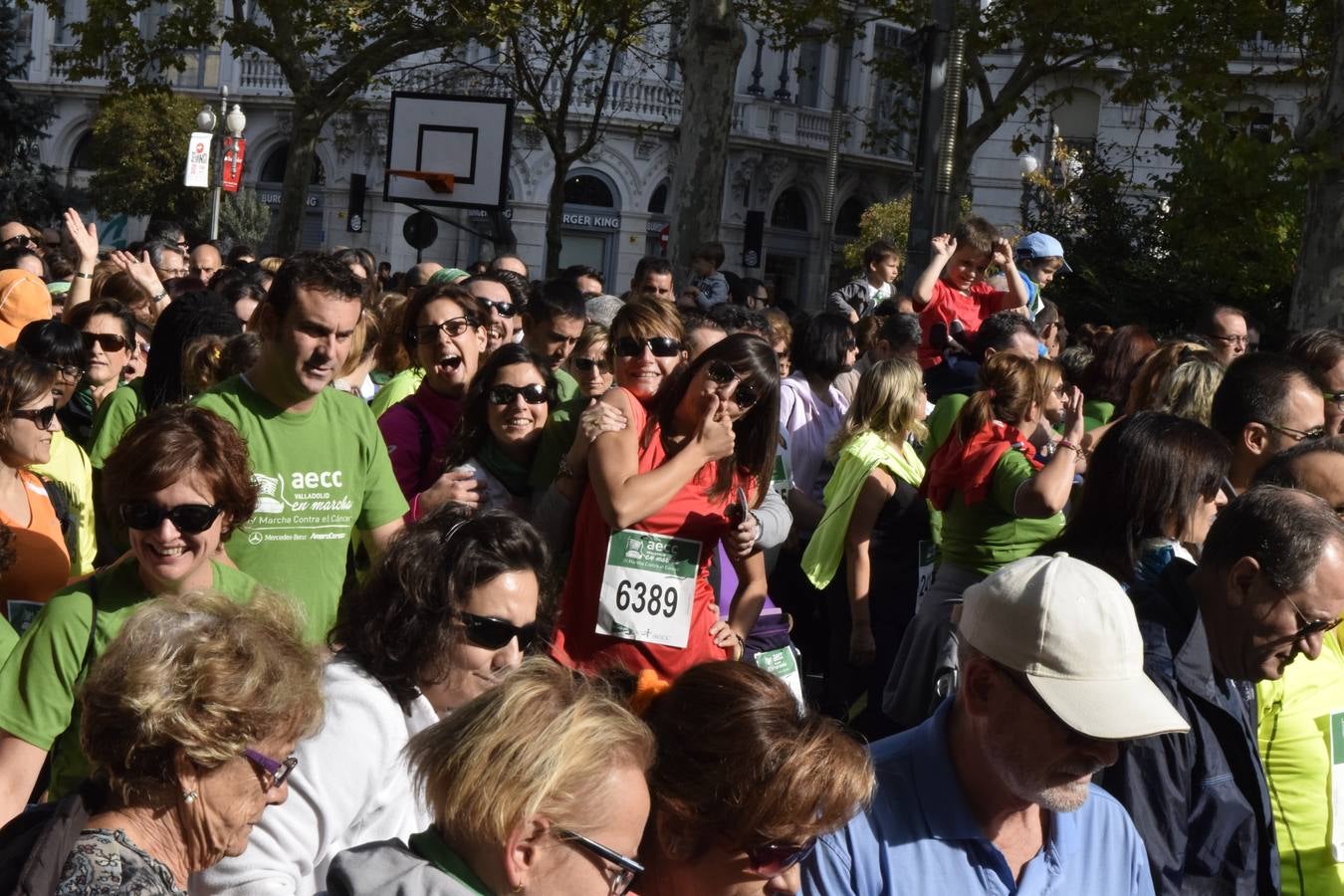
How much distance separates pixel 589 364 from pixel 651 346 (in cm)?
80

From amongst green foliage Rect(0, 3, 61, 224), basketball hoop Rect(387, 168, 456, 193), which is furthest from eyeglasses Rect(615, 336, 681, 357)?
green foliage Rect(0, 3, 61, 224)

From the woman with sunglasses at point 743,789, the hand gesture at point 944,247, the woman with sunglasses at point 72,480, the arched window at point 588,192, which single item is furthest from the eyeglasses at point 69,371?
the arched window at point 588,192

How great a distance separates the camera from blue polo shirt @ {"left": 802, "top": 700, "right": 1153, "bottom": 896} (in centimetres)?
284

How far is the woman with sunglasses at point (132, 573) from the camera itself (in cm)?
328

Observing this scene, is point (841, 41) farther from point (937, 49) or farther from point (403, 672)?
point (403, 672)

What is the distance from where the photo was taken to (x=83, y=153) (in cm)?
5112

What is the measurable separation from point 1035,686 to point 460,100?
44.1 feet

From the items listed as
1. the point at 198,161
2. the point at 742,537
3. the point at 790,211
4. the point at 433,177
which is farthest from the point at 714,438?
the point at 790,211

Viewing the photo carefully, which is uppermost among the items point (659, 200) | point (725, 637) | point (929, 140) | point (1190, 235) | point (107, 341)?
point (659, 200)

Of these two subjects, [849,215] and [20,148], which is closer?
[20,148]

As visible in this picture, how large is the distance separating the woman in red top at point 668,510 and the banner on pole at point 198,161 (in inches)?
1028

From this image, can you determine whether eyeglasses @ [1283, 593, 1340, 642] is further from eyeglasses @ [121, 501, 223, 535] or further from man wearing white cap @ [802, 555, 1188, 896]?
eyeglasses @ [121, 501, 223, 535]

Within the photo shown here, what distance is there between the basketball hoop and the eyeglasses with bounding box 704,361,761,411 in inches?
402

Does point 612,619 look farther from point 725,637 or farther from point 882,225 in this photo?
point 882,225
